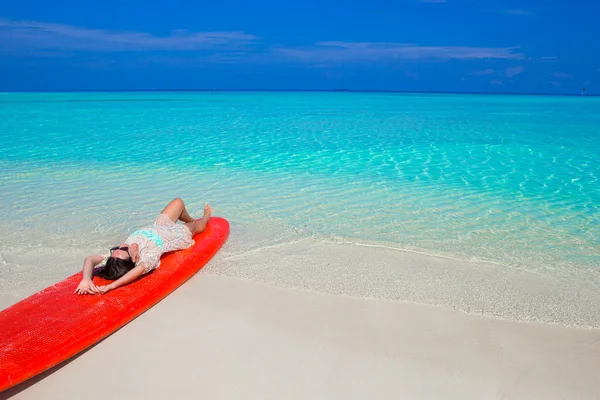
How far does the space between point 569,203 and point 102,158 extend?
29.9 feet

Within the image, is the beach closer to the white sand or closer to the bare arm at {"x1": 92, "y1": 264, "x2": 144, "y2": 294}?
the white sand

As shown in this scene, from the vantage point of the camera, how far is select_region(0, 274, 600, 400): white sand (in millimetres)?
2730

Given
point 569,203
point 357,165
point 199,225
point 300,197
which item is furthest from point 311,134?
point 199,225

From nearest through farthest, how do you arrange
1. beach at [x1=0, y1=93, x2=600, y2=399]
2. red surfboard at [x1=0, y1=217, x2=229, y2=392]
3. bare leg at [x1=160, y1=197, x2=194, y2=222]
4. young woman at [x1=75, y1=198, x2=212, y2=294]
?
1. red surfboard at [x1=0, y1=217, x2=229, y2=392]
2. beach at [x1=0, y1=93, x2=600, y2=399]
3. young woman at [x1=75, y1=198, x2=212, y2=294]
4. bare leg at [x1=160, y1=197, x2=194, y2=222]

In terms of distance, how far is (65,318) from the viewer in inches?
123

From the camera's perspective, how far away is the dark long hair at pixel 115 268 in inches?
145

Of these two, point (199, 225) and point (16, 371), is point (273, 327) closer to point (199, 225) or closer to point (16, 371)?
point (16, 371)

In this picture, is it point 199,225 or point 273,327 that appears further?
point 199,225

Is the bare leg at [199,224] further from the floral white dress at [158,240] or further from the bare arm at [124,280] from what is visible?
the bare arm at [124,280]

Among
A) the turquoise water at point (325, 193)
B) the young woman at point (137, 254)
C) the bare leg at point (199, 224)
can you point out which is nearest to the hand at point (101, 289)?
the young woman at point (137, 254)

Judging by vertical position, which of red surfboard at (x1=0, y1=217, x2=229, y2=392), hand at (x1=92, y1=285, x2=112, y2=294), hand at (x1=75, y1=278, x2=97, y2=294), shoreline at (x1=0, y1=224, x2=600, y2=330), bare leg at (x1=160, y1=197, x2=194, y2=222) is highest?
bare leg at (x1=160, y1=197, x2=194, y2=222)

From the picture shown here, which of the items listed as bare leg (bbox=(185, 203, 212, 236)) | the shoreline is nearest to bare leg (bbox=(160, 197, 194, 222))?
bare leg (bbox=(185, 203, 212, 236))

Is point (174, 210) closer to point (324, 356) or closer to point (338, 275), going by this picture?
point (338, 275)

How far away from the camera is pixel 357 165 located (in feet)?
31.5
